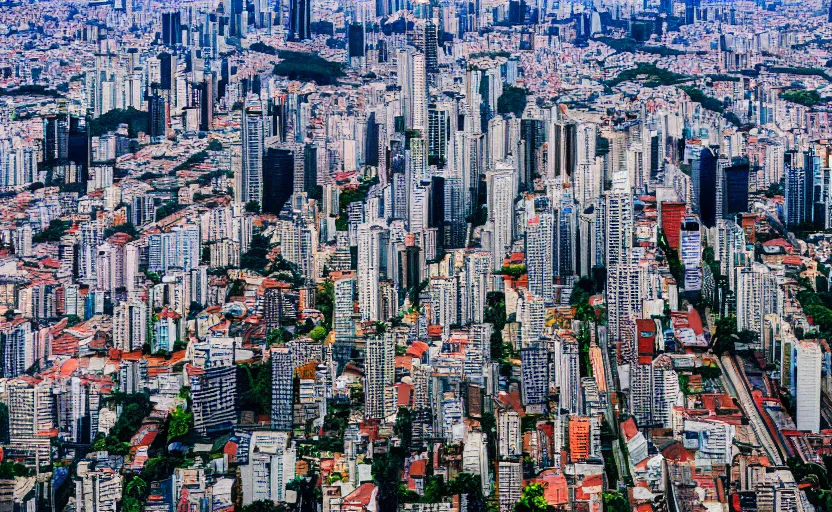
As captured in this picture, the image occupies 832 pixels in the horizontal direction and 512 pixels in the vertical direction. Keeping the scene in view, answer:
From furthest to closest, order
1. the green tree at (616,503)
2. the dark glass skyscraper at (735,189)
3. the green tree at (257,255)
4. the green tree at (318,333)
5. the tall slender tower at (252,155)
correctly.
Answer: the tall slender tower at (252,155), the dark glass skyscraper at (735,189), the green tree at (257,255), the green tree at (318,333), the green tree at (616,503)


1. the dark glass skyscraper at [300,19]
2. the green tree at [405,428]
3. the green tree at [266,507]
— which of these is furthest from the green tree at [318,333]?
the dark glass skyscraper at [300,19]

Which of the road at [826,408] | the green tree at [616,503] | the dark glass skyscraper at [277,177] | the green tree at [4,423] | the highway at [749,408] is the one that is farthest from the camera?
the dark glass skyscraper at [277,177]

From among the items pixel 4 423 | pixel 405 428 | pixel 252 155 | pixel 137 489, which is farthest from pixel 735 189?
pixel 137 489

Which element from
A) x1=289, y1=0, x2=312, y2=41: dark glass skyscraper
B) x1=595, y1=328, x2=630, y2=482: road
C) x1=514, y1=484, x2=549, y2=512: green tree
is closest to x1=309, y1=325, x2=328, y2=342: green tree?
x1=595, y1=328, x2=630, y2=482: road

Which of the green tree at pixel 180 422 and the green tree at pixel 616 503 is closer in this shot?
the green tree at pixel 616 503

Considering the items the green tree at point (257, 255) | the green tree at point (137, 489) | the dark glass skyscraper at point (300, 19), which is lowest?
the green tree at point (137, 489)

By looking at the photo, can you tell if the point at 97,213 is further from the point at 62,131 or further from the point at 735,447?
the point at 735,447

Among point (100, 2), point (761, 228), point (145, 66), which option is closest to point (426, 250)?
point (761, 228)

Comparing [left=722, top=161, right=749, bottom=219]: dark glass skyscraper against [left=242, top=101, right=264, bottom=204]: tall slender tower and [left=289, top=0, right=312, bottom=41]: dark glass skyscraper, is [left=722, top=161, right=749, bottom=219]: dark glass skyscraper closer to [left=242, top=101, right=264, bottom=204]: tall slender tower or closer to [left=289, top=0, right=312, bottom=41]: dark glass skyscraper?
[left=242, top=101, right=264, bottom=204]: tall slender tower

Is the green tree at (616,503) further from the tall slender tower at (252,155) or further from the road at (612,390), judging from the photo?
the tall slender tower at (252,155)
